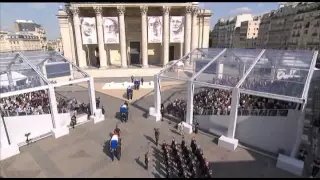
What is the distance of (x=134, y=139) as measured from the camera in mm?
12875

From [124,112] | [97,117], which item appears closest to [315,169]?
[124,112]

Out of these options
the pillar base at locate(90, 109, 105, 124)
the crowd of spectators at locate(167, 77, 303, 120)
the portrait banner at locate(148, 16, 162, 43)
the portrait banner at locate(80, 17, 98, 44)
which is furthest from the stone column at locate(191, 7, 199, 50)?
the pillar base at locate(90, 109, 105, 124)

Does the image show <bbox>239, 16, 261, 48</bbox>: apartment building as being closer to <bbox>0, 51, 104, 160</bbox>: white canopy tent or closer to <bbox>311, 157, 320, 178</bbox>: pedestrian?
<bbox>311, 157, 320, 178</bbox>: pedestrian

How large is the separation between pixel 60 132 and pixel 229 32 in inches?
4184

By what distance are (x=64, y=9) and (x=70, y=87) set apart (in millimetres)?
17162

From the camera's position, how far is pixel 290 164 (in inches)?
375

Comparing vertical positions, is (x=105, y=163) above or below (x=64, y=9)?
below

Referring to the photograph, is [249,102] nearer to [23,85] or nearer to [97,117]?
[97,117]

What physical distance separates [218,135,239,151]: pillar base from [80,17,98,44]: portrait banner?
1097 inches

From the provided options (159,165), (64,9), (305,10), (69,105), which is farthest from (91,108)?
(305,10)

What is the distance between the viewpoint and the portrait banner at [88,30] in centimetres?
3123

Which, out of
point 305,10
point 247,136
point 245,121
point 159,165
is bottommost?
point 159,165

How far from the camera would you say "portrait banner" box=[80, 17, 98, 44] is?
3123 cm

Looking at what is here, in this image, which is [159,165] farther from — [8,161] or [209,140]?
[8,161]
